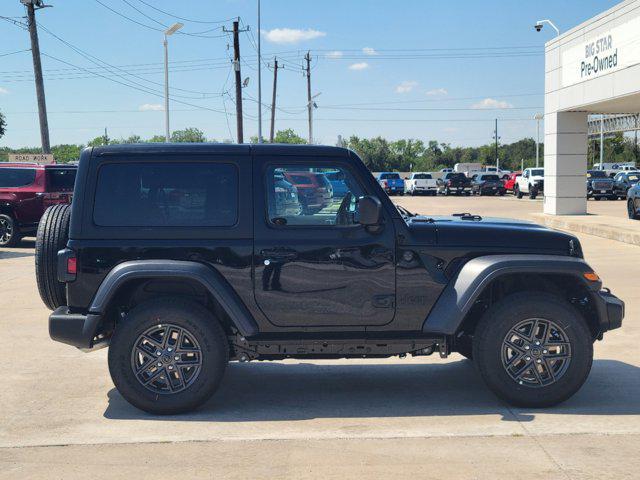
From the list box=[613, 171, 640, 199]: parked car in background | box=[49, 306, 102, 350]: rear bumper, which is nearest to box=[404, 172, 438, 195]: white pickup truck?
box=[613, 171, 640, 199]: parked car in background

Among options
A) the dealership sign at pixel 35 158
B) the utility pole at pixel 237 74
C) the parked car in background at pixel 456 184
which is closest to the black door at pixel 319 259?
the dealership sign at pixel 35 158

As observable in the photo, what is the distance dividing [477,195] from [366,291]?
51.3 metres

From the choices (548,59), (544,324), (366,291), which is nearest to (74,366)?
(366,291)

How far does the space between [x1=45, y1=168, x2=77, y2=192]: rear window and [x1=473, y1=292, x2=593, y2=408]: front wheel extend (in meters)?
14.7

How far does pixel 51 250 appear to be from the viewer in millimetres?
6039

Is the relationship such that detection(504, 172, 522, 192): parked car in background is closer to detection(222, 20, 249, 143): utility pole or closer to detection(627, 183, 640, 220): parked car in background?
detection(222, 20, 249, 143): utility pole

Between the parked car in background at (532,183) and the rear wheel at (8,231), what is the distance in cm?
3241

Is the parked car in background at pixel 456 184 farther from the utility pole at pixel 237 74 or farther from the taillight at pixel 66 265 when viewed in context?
the taillight at pixel 66 265

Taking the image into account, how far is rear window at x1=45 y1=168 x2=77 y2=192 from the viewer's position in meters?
18.9

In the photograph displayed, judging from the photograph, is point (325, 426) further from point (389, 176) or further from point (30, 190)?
point (389, 176)

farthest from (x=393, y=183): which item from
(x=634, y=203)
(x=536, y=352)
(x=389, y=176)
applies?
(x=536, y=352)

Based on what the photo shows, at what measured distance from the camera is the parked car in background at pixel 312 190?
19.9ft

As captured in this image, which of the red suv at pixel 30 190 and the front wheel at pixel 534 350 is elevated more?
the red suv at pixel 30 190

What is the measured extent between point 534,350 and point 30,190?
15.3 m
